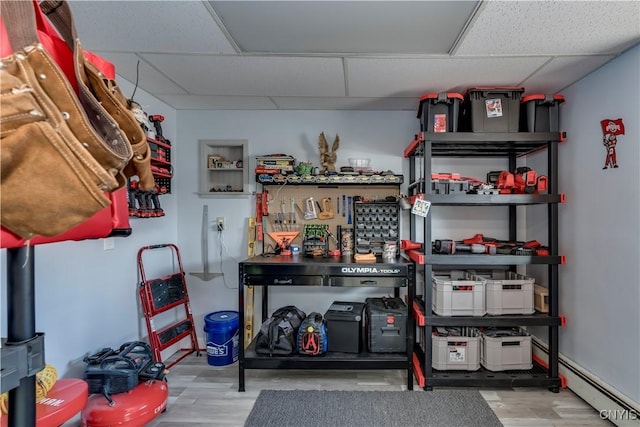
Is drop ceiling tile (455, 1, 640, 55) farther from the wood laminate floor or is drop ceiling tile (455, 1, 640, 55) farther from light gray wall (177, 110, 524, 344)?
the wood laminate floor

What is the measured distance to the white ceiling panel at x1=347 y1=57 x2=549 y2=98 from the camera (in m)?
2.08

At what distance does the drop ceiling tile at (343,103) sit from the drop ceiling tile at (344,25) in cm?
80

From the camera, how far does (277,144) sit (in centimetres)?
309

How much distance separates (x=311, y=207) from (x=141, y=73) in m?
1.73

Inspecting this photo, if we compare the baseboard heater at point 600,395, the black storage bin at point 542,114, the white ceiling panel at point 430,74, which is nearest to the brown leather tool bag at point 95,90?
the white ceiling panel at point 430,74

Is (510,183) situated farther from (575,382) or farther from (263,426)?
(263,426)

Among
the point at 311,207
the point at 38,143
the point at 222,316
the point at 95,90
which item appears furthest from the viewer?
the point at 311,207


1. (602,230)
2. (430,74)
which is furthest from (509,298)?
(430,74)

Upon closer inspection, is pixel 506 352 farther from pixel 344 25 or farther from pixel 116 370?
pixel 116 370

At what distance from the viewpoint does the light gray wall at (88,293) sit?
1.82m

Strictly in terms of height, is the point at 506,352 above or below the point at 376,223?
below

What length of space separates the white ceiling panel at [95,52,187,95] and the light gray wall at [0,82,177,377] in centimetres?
12

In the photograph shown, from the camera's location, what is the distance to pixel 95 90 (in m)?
0.74

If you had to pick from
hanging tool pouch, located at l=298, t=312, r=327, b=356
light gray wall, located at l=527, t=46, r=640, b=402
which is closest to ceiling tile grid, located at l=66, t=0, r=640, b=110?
light gray wall, located at l=527, t=46, r=640, b=402
